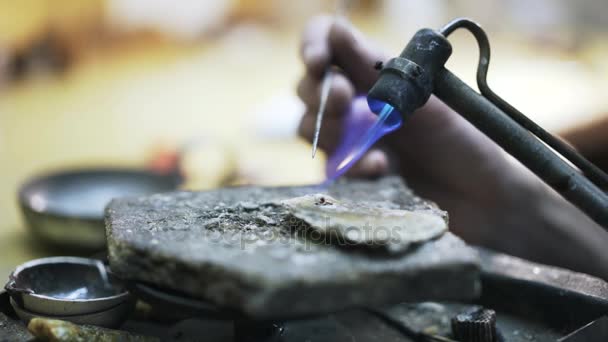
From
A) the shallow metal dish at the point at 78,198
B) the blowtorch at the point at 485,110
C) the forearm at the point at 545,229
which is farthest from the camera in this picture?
the shallow metal dish at the point at 78,198

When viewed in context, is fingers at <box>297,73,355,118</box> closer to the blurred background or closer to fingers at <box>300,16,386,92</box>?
fingers at <box>300,16,386,92</box>

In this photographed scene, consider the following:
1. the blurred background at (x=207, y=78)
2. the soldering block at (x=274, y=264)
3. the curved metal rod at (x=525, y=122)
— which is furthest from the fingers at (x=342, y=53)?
the blurred background at (x=207, y=78)

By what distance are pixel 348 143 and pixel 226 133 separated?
2.56 m

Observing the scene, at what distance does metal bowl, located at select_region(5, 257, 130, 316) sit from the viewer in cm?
126

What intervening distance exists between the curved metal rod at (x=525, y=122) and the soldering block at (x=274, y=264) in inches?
10.0

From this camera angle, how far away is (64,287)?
4.82 ft

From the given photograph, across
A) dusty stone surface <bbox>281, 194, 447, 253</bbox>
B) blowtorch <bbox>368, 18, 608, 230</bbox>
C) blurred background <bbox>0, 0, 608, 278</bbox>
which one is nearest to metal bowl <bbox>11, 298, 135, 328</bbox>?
dusty stone surface <bbox>281, 194, 447, 253</bbox>

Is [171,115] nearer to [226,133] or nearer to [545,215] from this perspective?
[226,133]

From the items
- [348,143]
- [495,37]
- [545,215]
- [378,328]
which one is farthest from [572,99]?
[378,328]

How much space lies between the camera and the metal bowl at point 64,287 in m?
1.26

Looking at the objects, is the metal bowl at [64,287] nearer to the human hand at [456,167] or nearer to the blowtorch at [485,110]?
the blowtorch at [485,110]

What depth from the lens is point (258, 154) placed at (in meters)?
4.25

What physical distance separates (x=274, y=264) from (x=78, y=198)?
2.04m

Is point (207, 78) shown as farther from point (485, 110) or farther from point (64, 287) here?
point (485, 110)
